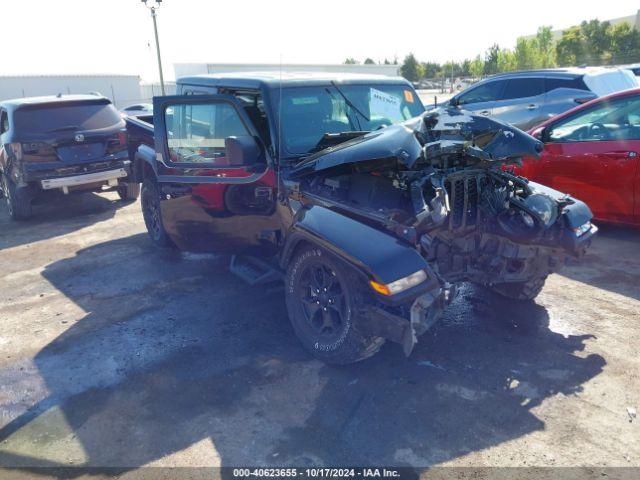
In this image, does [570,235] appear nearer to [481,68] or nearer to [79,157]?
[79,157]

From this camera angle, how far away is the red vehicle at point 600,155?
528 cm

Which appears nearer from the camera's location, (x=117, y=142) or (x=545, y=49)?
(x=117, y=142)

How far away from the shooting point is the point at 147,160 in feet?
19.0

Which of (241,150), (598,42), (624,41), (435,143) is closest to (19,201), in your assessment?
(241,150)

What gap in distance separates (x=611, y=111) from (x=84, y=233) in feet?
22.2

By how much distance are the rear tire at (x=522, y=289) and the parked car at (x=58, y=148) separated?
6089 millimetres

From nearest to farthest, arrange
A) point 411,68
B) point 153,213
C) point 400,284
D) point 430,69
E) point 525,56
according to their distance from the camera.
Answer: point 400,284 → point 153,213 → point 525,56 → point 411,68 → point 430,69

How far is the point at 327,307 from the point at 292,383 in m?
0.55

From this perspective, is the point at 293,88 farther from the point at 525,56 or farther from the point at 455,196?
the point at 525,56

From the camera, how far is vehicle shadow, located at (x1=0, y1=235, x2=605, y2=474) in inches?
109

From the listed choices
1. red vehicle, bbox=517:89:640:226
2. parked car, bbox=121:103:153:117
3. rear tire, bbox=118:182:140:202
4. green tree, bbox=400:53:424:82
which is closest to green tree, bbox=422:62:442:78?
green tree, bbox=400:53:424:82

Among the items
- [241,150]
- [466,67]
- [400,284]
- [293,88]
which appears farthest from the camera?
[466,67]

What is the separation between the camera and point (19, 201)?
7.71m

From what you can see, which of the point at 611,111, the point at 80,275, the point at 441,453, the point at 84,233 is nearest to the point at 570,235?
the point at 441,453
